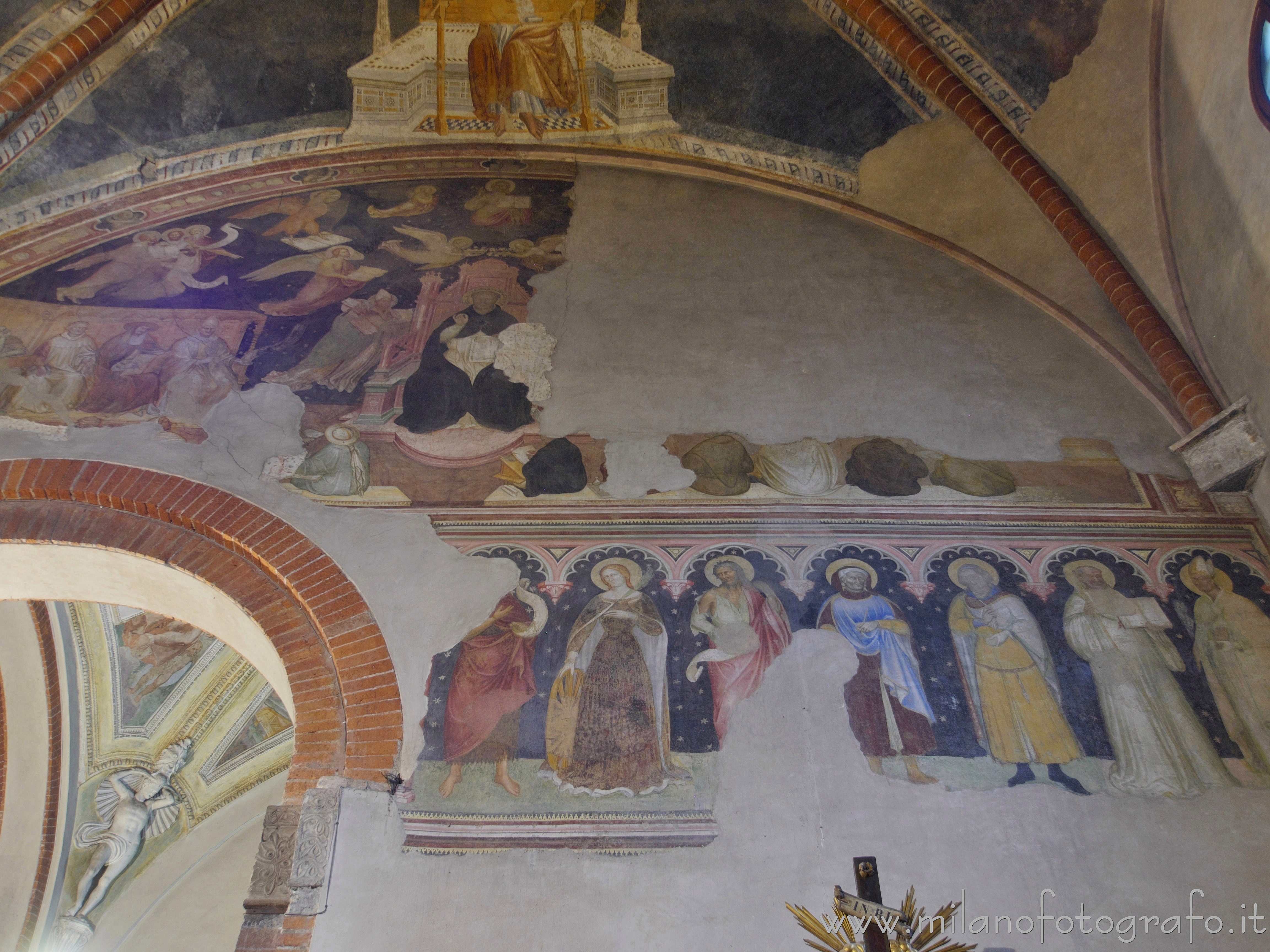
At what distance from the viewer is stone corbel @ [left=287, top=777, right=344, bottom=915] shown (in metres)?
4.21

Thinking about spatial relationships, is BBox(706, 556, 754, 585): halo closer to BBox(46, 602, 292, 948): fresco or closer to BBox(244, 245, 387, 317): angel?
BBox(244, 245, 387, 317): angel

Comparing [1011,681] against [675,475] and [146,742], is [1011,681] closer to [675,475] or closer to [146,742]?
[675,475]

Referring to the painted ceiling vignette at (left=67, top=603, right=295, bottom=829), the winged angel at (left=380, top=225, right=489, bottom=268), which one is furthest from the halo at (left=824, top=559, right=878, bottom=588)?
the painted ceiling vignette at (left=67, top=603, right=295, bottom=829)

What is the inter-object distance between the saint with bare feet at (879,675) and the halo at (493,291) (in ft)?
10.0

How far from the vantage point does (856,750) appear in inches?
186

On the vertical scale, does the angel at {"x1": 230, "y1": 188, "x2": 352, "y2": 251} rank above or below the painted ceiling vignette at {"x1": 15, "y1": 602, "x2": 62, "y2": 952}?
above

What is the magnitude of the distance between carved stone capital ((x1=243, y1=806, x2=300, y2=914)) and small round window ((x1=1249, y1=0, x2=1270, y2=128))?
6063 mm

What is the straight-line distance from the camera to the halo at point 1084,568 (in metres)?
5.45

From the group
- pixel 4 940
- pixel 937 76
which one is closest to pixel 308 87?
pixel 937 76

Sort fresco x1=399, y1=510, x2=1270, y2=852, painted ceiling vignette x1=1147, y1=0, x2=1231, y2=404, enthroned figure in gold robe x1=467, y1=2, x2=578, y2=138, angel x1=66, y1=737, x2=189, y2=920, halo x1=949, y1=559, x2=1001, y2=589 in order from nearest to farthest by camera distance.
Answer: fresco x1=399, y1=510, x2=1270, y2=852
halo x1=949, y1=559, x2=1001, y2=589
painted ceiling vignette x1=1147, y1=0, x2=1231, y2=404
enthroned figure in gold robe x1=467, y1=2, x2=578, y2=138
angel x1=66, y1=737, x2=189, y2=920

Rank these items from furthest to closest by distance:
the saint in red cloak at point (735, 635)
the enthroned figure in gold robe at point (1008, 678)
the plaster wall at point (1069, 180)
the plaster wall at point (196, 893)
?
1. the plaster wall at point (196, 893)
2. the plaster wall at point (1069, 180)
3. the saint in red cloak at point (735, 635)
4. the enthroned figure in gold robe at point (1008, 678)

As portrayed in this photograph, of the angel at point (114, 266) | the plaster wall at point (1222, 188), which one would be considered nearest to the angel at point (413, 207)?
the angel at point (114, 266)

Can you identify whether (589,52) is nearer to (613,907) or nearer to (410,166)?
(410,166)

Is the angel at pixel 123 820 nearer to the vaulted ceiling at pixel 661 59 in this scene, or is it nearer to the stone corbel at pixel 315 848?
the vaulted ceiling at pixel 661 59
